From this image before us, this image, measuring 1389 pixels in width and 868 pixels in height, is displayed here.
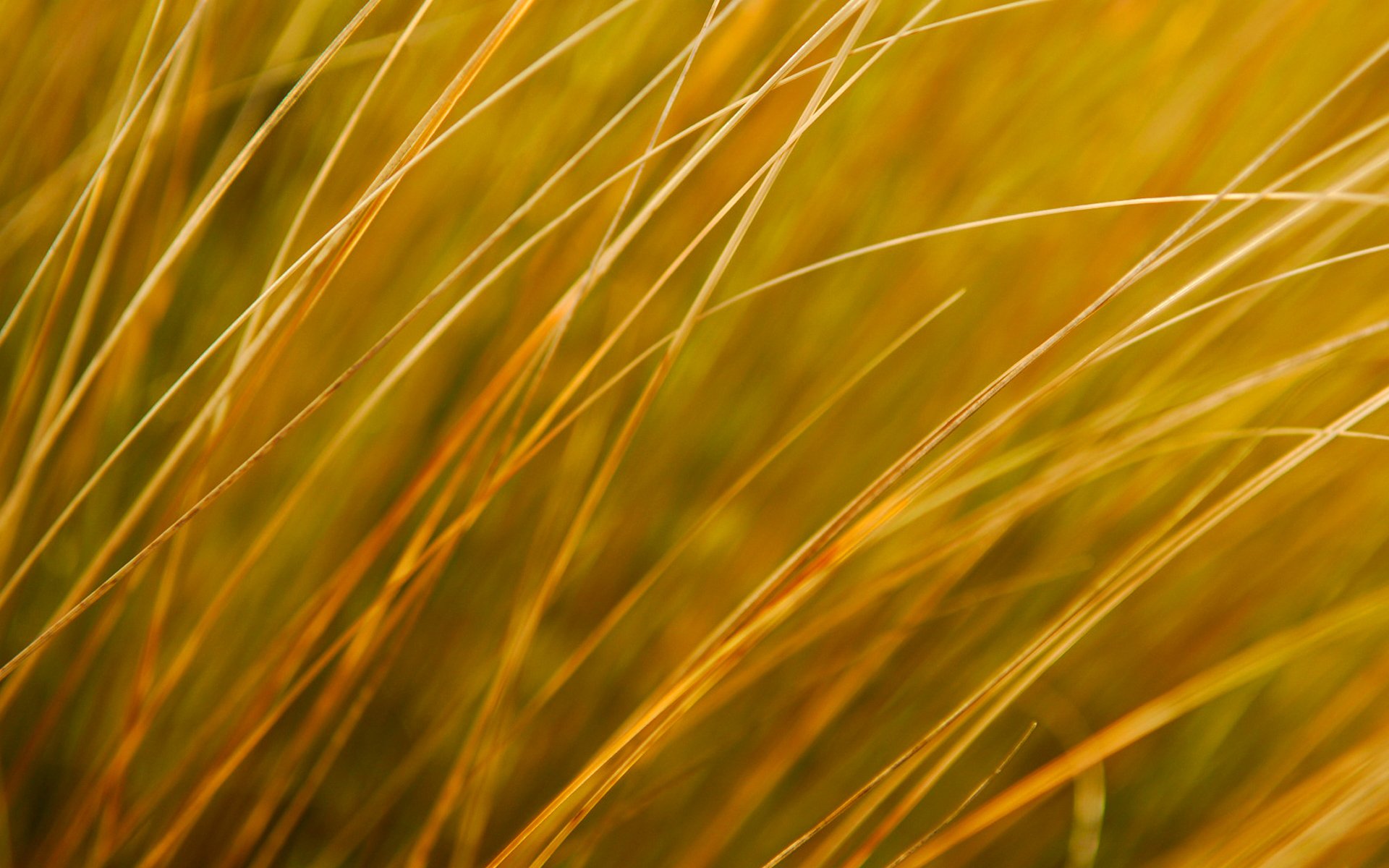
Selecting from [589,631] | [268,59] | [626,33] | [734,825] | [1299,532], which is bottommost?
[1299,532]

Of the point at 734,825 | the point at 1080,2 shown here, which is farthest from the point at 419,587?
the point at 1080,2

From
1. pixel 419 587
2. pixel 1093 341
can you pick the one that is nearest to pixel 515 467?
pixel 419 587

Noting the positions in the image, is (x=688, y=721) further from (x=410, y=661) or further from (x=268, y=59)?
(x=268, y=59)

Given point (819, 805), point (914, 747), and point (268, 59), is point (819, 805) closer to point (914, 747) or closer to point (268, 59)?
point (914, 747)

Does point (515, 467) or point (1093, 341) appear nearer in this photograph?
point (515, 467)

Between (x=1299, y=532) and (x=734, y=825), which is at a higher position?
(x=734, y=825)

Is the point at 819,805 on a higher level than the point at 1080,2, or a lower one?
lower
